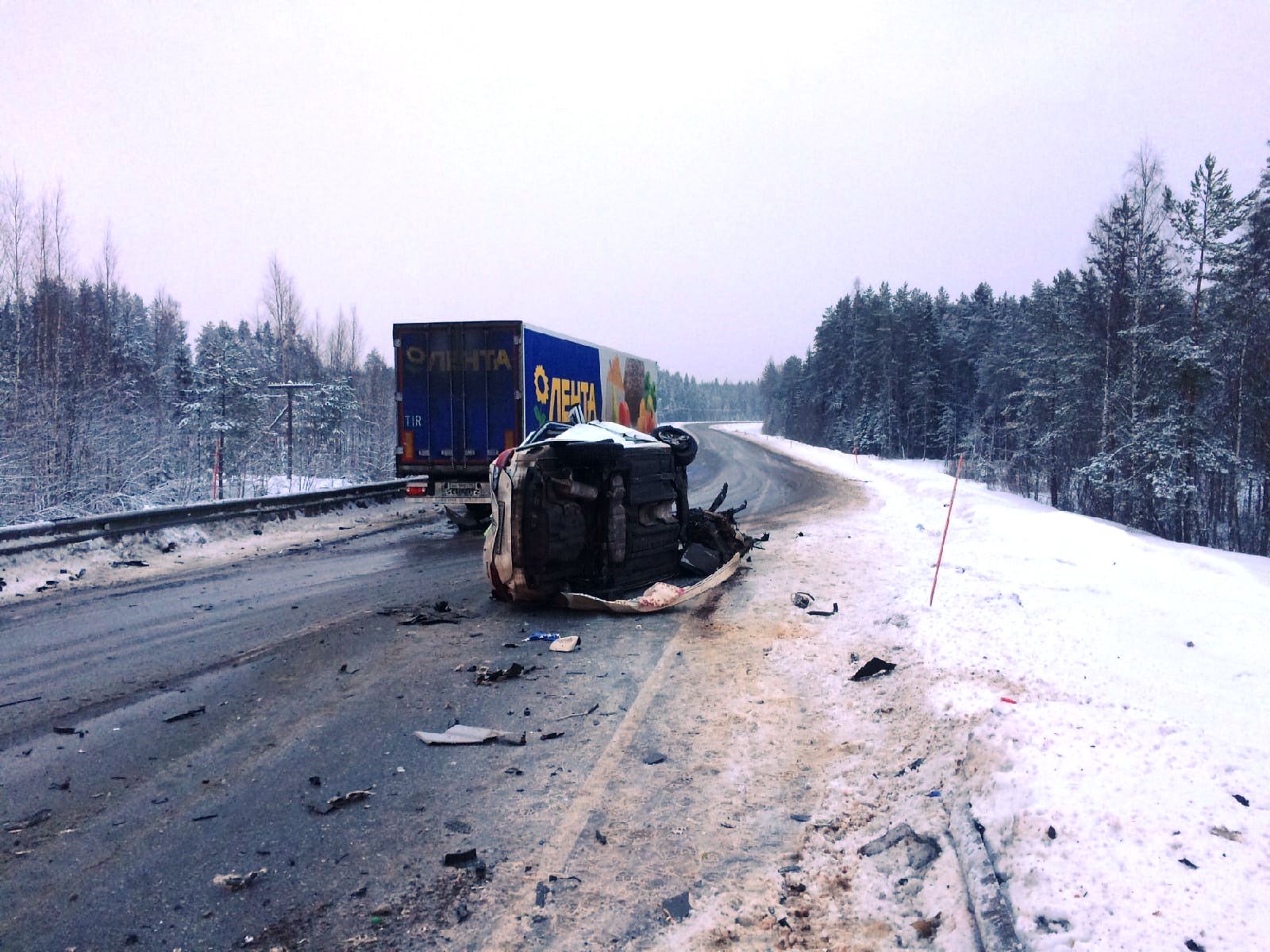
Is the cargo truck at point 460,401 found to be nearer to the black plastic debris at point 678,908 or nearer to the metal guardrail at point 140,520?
the metal guardrail at point 140,520

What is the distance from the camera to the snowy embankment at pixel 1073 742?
2486 mm

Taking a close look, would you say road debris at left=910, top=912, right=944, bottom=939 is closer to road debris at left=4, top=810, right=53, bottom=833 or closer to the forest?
road debris at left=4, top=810, right=53, bottom=833

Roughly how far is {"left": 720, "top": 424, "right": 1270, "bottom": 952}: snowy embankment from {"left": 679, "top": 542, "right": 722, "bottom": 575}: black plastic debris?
187cm

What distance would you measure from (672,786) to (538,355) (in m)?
11.9

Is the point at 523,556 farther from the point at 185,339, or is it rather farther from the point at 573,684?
the point at 185,339

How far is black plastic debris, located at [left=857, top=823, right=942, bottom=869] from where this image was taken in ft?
10.4

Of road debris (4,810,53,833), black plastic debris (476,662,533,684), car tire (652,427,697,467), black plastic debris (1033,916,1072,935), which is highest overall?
car tire (652,427,697,467)

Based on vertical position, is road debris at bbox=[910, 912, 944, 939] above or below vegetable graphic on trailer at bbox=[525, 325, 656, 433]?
below

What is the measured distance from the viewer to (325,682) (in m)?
5.63

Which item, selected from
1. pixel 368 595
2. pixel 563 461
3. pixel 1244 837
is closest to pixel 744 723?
pixel 1244 837

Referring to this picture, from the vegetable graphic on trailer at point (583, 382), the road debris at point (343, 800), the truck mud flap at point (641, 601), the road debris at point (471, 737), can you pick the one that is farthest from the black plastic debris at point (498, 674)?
the vegetable graphic on trailer at point (583, 382)

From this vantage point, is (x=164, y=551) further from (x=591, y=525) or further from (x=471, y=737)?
(x=471, y=737)

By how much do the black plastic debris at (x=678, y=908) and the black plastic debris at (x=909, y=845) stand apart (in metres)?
0.97

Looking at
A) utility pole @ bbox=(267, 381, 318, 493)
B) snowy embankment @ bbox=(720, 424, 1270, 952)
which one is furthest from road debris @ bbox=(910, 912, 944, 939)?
utility pole @ bbox=(267, 381, 318, 493)
